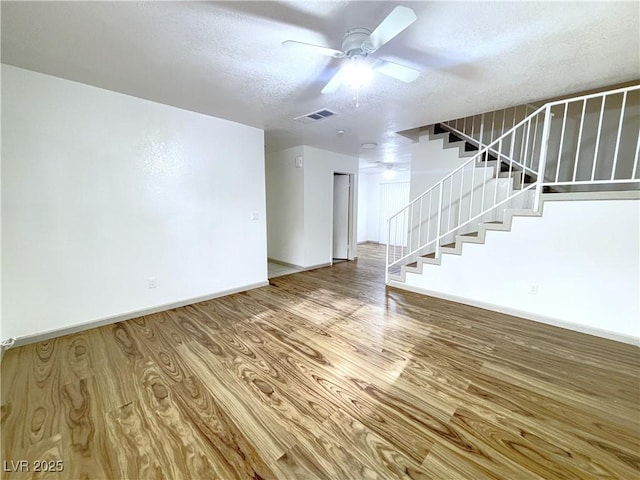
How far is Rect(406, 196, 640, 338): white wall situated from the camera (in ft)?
7.86

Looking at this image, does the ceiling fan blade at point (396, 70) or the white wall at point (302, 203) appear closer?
the ceiling fan blade at point (396, 70)

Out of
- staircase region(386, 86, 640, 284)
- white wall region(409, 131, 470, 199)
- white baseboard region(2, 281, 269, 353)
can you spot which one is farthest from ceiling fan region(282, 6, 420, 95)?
white baseboard region(2, 281, 269, 353)

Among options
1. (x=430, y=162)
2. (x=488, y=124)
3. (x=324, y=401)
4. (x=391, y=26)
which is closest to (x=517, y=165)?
(x=488, y=124)

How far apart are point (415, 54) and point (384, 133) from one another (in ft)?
6.99

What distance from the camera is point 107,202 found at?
271cm

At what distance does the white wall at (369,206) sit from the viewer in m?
8.86

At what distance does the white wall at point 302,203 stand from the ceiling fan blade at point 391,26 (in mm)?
3331

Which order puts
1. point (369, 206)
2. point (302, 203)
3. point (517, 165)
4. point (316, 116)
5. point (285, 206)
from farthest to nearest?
point (369, 206)
point (285, 206)
point (302, 203)
point (517, 165)
point (316, 116)

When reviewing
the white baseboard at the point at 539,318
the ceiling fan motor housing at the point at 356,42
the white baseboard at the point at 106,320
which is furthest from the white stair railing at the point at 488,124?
the white baseboard at the point at 106,320

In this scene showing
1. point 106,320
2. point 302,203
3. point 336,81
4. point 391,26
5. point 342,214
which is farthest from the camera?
point 342,214

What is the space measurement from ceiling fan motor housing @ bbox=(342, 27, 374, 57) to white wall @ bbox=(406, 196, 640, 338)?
2568 millimetres

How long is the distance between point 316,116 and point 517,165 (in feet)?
10.6

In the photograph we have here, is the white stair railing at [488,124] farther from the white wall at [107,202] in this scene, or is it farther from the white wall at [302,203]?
the white wall at [107,202]

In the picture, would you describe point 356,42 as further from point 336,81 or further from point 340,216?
point 340,216
